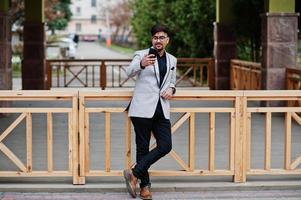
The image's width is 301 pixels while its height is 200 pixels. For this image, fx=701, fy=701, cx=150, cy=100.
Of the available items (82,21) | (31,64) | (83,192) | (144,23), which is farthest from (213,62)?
(82,21)

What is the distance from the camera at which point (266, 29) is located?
1488cm

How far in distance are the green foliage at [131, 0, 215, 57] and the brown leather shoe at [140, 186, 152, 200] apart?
18.4 m

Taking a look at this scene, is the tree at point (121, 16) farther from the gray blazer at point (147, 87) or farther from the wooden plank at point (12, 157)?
the gray blazer at point (147, 87)

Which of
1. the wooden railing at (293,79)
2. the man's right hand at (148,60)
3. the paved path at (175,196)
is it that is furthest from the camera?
the wooden railing at (293,79)

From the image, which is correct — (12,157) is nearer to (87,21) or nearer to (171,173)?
(171,173)

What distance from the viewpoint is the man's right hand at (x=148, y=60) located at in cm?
715

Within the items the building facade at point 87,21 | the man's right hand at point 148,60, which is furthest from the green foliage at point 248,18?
the building facade at point 87,21

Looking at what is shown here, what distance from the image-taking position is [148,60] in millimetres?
7148

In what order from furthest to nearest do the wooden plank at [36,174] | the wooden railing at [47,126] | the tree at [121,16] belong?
the tree at [121,16]
the wooden plank at [36,174]
the wooden railing at [47,126]

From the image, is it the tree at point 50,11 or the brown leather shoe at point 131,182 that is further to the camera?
the tree at point 50,11

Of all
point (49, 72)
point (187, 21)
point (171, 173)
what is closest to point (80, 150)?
point (171, 173)

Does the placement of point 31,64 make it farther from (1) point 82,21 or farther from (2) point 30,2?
(1) point 82,21

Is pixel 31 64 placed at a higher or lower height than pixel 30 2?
lower

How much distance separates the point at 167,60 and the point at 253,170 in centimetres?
175
